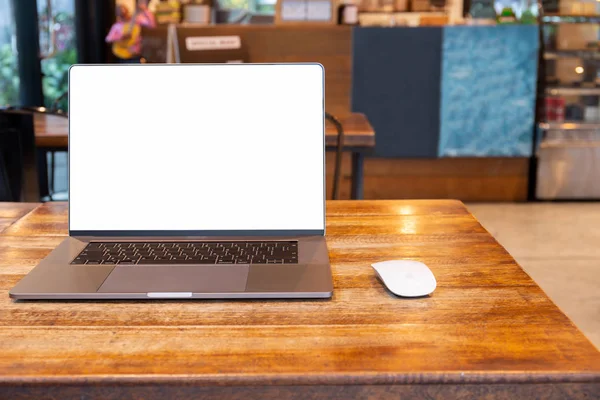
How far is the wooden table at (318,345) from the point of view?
28.2 inches

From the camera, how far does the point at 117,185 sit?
1131 millimetres

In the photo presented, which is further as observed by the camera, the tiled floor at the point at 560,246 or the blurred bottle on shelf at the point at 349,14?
the blurred bottle on shelf at the point at 349,14

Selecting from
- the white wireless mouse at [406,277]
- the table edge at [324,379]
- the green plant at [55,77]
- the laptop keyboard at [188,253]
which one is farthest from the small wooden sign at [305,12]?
the table edge at [324,379]

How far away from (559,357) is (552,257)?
113 inches

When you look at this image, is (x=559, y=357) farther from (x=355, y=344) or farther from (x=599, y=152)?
(x=599, y=152)

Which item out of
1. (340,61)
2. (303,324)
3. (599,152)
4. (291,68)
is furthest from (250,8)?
(303,324)

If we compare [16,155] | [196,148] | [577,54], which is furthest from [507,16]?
[196,148]

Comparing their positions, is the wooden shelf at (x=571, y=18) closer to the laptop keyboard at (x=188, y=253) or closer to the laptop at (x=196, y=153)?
the laptop at (x=196, y=153)

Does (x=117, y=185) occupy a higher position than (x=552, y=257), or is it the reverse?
(x=117, y=185)

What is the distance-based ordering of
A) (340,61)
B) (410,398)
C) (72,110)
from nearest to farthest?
(410,398) < (72,110) < (340,61)

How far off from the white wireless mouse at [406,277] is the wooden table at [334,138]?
144 cm

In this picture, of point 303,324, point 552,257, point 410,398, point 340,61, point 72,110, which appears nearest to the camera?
point 410,398

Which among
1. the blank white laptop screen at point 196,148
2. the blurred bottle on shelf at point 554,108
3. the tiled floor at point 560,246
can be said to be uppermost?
the blank white laptop screen at point 196,148

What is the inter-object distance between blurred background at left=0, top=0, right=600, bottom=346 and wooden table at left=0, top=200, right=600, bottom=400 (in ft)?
10.7
